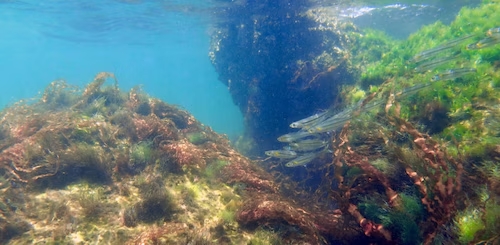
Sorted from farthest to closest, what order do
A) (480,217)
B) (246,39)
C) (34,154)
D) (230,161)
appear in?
1. (246,39)
2. (230,161)
3. (34,154)
4. (480,217)

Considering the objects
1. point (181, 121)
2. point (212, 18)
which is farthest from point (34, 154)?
point (212, 18)

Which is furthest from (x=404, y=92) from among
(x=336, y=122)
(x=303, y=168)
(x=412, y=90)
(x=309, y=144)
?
(x=303, y=168)

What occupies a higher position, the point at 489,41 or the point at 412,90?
the point at 489,41

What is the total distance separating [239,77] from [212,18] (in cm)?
1029

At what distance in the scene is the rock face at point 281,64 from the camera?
44.6 ft

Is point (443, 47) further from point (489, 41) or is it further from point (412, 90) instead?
point (412, 90)

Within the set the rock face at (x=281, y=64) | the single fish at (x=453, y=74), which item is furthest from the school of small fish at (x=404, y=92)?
→ the rock face at (x=281, y=64)

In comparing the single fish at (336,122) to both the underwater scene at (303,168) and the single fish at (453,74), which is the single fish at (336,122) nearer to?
the underwater scene at (303,168)

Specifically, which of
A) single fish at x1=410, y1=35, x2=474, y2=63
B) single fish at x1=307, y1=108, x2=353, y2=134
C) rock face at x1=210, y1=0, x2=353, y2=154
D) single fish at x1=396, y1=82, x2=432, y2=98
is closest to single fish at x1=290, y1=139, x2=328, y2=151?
single fish at x1=307, y1=108, x2=353, y2=134

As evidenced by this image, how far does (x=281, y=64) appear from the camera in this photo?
14898 millimetres

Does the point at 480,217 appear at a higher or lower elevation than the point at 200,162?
lower

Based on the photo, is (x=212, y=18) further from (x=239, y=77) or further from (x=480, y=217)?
(x=480, y=217)

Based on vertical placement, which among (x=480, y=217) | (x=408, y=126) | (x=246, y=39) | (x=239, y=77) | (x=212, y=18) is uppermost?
(x=212, y=18)

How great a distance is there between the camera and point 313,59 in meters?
14.2
